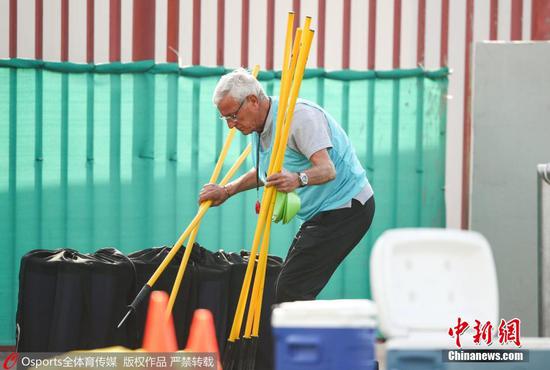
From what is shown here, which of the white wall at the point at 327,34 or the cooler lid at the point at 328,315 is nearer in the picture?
the cooler lid at the point at 328,315

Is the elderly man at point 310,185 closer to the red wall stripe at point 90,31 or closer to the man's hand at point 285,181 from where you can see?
the man's hand at point 285,181

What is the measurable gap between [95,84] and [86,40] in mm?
323

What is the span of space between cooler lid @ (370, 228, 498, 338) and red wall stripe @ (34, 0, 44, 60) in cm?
378

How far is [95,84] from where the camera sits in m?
5.96

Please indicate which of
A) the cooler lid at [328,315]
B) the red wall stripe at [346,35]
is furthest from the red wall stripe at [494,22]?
the cooler lid at [328,315]

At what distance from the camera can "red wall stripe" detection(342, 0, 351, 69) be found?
6.19 metres

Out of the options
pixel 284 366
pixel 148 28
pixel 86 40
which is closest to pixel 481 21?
pixel 148 28

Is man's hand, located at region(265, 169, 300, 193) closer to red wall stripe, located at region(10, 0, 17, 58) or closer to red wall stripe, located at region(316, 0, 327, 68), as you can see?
red wall stripe, located at region(316, 0, 327, 68)

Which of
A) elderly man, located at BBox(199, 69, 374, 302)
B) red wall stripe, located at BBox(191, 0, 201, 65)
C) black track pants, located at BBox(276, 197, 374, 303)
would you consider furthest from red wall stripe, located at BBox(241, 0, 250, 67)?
black track pants, located at BBox(276, 197, 374, 303)

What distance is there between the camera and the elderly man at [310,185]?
13.8 ft

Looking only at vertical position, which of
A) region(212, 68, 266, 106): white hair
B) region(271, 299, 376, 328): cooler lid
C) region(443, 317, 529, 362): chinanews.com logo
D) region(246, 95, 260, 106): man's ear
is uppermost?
region(212, 68, 266, 106): white hair

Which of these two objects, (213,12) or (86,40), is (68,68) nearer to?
(86,40)

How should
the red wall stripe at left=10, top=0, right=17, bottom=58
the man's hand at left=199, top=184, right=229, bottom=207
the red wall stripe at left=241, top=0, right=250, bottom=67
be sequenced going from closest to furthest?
the man's hand at left=199, top=184, right=229, bottom=207 → the red wall stripe at left=10, top=0, right=17, bottom=58 → the red wall stripe at left=241, top=0, right=250, bottom=67

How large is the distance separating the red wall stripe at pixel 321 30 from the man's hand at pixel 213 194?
1725 millimetres
